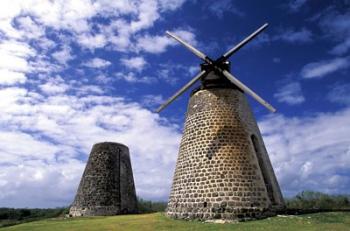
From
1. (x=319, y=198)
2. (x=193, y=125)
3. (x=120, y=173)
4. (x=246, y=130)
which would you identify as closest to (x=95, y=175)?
(x=120, y=173)

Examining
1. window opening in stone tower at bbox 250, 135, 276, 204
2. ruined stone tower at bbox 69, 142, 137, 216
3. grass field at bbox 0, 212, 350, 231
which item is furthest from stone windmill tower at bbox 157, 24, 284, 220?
ruined stone tower at bbox 69, 142, 137, 216

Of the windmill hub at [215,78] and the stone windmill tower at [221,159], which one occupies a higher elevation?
the windmill hub at [215,78]

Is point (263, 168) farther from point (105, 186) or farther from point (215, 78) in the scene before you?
point (105, 186)

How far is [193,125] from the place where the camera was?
64.6ft

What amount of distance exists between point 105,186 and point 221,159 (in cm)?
1404

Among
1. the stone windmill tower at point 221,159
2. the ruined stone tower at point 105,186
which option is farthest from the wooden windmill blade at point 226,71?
the ruined stone tower at point 105,186

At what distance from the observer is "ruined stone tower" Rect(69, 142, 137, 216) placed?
28312 millimetres

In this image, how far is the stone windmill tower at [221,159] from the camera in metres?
16.9

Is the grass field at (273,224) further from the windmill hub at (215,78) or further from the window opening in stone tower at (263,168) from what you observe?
the windmill hub at (215,78)

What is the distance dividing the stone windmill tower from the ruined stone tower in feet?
35.2

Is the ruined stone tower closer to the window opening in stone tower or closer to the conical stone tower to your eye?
the conical stone tower

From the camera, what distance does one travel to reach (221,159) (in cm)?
1770

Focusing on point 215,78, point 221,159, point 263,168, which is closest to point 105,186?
point 215,78

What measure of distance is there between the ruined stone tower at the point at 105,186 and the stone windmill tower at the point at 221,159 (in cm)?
1074
